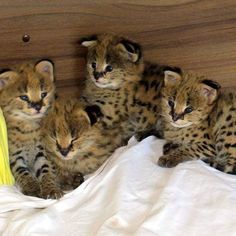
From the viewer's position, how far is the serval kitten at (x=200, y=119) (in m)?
1.63

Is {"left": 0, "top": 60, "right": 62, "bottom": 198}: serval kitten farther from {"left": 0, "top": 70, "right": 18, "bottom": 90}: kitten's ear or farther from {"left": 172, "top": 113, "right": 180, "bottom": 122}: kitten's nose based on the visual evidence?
{"left": 172, "top": 113, "right": 180, "bottom": 122}: kitten's nose

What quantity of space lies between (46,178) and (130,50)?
49cm

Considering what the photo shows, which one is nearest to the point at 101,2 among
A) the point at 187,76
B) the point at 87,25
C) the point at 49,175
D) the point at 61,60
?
the point at 87,25

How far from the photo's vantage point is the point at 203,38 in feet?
6.06

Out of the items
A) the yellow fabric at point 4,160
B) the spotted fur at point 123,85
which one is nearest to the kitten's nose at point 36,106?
the yellow fabric at point 4,160

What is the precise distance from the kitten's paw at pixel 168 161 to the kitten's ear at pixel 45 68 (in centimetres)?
43

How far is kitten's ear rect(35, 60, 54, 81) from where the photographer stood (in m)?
1.71

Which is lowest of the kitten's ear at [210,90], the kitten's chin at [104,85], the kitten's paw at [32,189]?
the kitten's paw at [32,189]

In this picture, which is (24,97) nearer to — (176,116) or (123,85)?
(123,85)

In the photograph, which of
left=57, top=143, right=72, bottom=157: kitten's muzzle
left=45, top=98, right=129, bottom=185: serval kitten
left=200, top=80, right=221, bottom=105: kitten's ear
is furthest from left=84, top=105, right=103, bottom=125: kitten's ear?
left=200, top=80, right=221, bottom=105: kitten's ear

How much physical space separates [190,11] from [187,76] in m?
0.26

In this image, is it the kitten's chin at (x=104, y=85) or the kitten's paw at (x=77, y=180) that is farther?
the kitten's chin at (x=104, y=85)

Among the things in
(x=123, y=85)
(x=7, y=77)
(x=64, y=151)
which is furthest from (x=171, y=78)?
(x=7, y=77)

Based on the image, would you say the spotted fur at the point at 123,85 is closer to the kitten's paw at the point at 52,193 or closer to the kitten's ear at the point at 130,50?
the kitten's ear at the point at 130,50
